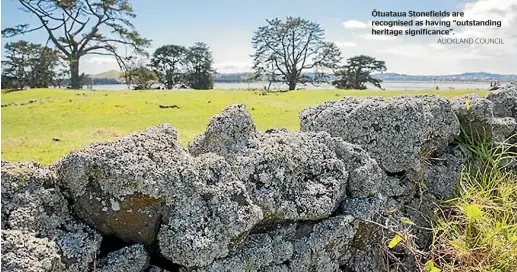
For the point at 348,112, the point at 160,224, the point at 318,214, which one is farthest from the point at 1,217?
the point at 348,112

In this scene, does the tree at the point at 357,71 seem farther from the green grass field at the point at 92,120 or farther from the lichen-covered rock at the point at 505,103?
the lichen-covered rock at the point at 505,103

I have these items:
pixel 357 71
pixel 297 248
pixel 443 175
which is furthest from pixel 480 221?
pixel 357 71

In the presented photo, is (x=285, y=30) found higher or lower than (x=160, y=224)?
higher

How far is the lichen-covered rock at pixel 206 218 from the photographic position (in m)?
2.72

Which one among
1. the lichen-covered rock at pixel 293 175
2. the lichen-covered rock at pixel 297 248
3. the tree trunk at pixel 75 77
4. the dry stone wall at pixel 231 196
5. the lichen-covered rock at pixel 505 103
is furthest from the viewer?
the tree trunk at pixel 75 77

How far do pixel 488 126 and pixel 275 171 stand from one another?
2.44 metres

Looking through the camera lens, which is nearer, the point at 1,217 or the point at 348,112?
the point at 1,217

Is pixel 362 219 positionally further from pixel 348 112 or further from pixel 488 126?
pixel 488 126

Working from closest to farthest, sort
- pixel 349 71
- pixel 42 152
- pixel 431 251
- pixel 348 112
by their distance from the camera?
1. pixel 431 251
2. pixel 348 112
3. pixel 42 152
4. pixel 349 71

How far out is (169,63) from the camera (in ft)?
83.0

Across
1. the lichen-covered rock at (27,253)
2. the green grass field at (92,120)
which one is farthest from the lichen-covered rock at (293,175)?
the green grass field at (92,120)

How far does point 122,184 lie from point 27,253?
20.4 inches

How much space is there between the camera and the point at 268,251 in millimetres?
3033

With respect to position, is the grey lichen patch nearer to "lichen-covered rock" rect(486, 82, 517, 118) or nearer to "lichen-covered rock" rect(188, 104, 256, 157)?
"lichen-covered rock" rect(188, 104, 256, 157)
